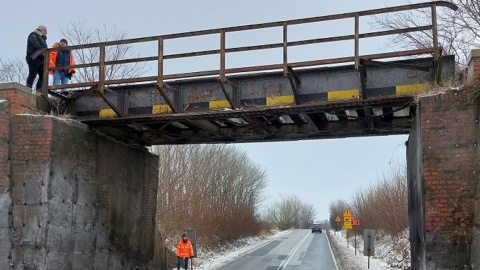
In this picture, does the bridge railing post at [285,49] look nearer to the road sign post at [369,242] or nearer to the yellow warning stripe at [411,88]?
the yellow warning stripe at [411,88]

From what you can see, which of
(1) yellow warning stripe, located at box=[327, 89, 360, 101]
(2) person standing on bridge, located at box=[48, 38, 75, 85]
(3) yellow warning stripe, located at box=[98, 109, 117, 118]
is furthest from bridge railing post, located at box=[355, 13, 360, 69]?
(2) person standing on bridge, located at box=[48, 38, 75, 85]

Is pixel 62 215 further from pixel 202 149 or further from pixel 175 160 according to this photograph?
pixel 202 149

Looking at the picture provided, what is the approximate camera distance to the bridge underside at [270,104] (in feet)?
37.5

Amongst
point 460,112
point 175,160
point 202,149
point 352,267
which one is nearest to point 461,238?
point 460,112

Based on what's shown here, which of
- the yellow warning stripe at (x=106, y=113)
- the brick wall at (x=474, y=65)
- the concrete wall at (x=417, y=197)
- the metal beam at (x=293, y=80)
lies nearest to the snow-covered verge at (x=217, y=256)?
the yellow warning stripe at (x=106, y=113)

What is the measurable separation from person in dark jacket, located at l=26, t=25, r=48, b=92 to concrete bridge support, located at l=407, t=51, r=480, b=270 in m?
9.73

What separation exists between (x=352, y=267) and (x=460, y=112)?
14.4 meters

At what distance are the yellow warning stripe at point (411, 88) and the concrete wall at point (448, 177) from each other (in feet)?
2.39

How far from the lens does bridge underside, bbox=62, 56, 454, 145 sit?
37.5ft

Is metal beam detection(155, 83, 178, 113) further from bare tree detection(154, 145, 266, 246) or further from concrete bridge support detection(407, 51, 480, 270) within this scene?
bare tree detection(154, 145, 266, 246)

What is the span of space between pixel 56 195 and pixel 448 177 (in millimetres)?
8609

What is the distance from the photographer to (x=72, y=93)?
1409 cm

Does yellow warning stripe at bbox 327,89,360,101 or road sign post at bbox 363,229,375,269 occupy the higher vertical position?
yellow warning stripe at bbox 327,89,360,101

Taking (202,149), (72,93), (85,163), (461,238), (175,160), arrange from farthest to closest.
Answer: (202,149) < (175,160) < (72,93) < (85,163) < (461,238)
